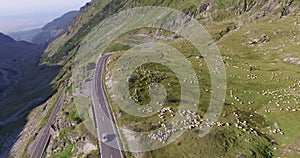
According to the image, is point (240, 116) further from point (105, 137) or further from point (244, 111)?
point (105, 137)

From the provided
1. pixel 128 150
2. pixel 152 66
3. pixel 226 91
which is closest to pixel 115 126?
pixel 128 150

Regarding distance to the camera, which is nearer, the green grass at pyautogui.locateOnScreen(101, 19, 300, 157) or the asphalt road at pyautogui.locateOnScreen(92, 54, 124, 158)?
the green grass at pyautogui.locateOnScreen(101, 19, 300, 157)

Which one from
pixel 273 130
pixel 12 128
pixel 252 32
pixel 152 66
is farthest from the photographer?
pixel 252 32

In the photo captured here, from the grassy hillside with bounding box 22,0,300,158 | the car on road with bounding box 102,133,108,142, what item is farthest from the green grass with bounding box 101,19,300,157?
the car on road with bounding box 102,133,108,142

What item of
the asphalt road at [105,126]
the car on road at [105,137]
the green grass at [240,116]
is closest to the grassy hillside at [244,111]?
the green grass at [240,116]

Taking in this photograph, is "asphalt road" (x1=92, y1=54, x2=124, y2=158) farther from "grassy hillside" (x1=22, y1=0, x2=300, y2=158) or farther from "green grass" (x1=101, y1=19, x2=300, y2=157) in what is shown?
"green grass" (x1=101, y1=19, x2=300, y2=157)

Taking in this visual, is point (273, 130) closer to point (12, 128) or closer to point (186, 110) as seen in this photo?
point (186, 110)

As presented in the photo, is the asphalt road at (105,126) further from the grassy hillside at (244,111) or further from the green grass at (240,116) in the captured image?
the green grass at (240,116)

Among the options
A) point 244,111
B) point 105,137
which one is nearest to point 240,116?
point 244,111
